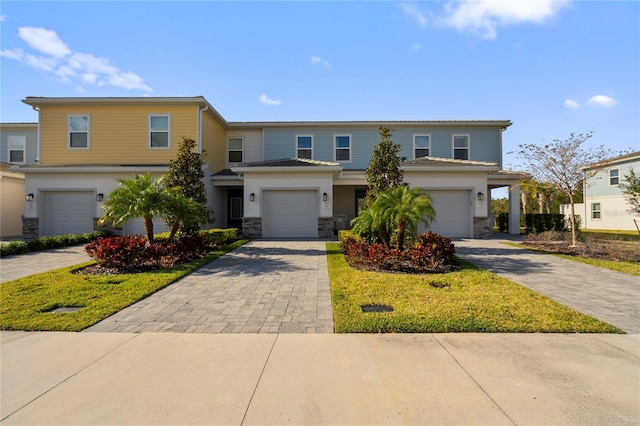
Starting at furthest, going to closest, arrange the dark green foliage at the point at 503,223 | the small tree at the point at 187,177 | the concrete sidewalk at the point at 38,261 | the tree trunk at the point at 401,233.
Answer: the dark green foliage at the point at 503,223
the small tree at the point at 187,177
the tree trunk at the point at 401,233
the concrete sidewalk at the point at 38,261

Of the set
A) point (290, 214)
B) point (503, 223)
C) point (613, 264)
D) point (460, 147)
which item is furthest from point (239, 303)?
point (503, 223)

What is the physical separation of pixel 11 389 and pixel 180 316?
2.10 m

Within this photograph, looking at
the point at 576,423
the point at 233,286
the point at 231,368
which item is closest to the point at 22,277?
the point at 233,286

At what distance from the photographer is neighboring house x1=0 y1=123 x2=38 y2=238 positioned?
16.3 meters

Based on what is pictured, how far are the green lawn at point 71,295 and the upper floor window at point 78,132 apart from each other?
35.1ft

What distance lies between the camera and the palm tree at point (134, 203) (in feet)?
29.4

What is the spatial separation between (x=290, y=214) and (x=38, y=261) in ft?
30.2

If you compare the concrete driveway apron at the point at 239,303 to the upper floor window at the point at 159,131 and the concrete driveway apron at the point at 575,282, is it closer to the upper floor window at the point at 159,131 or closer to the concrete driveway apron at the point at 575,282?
the concrete driveway apron at the point at 575,282

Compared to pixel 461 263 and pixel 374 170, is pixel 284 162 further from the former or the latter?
pixel 461 263

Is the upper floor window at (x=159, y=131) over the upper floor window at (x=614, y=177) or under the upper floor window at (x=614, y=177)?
over

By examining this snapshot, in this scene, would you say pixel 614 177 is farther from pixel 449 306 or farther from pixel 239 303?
pixel 239 303

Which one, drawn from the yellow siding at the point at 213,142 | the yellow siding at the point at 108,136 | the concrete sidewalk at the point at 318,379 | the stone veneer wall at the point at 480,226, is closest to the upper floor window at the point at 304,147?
the yellow siding at the point at 213,142

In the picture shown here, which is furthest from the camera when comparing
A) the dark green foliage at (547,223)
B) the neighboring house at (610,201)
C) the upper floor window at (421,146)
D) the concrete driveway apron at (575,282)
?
the neighboring house at (610,201)

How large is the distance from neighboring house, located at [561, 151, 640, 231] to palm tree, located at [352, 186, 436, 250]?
19.5 metres
